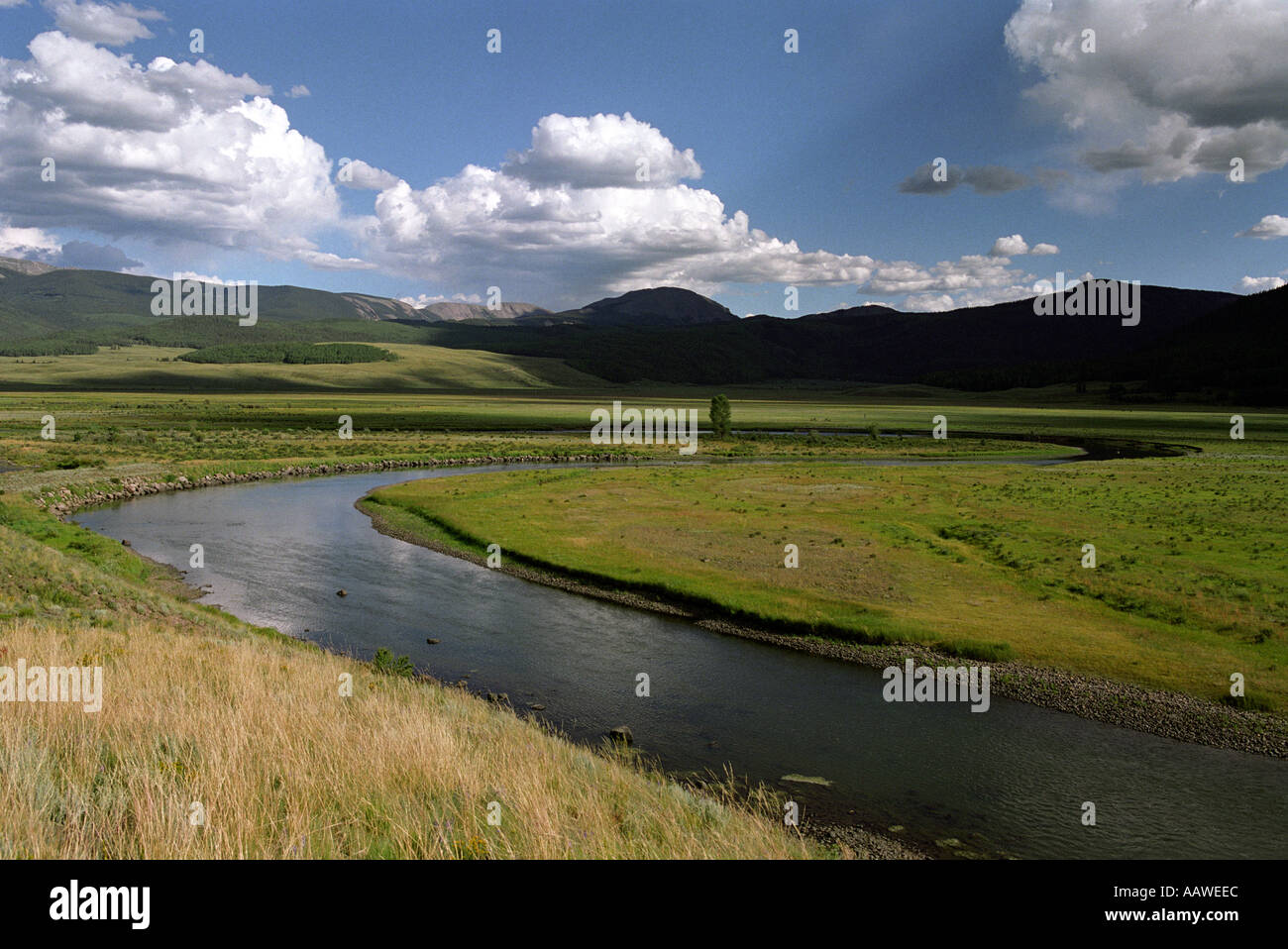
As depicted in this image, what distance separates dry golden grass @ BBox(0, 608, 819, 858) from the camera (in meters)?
7.87

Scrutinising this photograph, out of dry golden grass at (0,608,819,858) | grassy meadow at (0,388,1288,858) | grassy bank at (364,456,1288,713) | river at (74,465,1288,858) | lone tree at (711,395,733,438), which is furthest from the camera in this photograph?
lone tree at (711,395,733,438)

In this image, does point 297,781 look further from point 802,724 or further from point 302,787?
point 802,724

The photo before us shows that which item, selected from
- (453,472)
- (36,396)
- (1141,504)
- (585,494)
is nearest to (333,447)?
(453,472)

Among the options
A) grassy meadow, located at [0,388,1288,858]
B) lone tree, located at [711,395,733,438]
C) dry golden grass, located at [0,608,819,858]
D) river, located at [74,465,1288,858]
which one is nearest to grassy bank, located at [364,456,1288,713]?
grassy meadow, located at [0,388,1288,858]

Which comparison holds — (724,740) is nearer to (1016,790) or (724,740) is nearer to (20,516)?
(1016,790)

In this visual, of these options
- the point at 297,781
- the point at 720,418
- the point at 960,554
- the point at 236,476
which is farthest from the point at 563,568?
the point at 720,418

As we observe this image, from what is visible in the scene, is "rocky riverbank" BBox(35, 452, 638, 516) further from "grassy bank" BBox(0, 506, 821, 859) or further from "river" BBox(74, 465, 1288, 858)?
"grassy bank" BBox(0, 506, 821, 859)

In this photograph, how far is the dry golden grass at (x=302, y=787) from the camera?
787 centimetres

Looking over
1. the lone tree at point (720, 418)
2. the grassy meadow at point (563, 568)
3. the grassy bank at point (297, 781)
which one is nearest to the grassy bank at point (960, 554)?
the grassy meadow at point (563, 568)

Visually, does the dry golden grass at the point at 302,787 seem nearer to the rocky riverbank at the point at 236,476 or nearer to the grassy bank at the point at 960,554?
the grassy bank at the point at 960,554

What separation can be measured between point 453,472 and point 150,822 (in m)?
76.5

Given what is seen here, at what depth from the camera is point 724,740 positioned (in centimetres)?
1997

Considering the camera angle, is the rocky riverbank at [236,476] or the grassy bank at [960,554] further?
the rocky riverbank at [236,476]

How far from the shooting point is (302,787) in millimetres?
9312
